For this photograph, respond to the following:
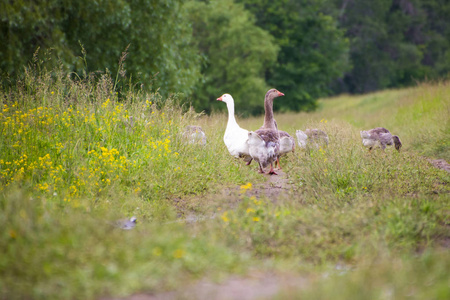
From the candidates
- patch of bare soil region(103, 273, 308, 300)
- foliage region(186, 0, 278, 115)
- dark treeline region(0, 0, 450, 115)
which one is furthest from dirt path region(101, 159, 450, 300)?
foliage region(186, 0, 278, 115)

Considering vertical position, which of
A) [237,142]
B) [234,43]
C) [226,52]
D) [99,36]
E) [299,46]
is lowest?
[299,46]

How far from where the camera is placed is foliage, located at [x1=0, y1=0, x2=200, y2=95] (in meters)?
13.9

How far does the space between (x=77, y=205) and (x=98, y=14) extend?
11.6 metres

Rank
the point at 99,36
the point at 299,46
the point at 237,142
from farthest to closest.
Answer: the point at 299,46, the point at 99,36, the point at 237,142

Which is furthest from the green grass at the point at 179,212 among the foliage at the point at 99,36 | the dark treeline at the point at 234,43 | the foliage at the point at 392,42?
the foliage at the point at 392,42

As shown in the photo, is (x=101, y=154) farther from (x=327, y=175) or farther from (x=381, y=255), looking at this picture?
(x=381, y=255)

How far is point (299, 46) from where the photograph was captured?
35.2 m

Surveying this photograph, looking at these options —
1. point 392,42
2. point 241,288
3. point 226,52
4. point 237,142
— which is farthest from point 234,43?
point 392,42

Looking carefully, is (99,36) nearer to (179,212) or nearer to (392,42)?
(179,212)

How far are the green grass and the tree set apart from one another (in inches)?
927

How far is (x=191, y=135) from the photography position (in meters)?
10.0

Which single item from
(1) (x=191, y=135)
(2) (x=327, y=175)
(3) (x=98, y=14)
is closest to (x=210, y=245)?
(2) (x=327, y=175)

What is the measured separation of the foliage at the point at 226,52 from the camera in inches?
1074

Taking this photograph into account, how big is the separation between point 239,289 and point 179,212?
3436 millimetres
